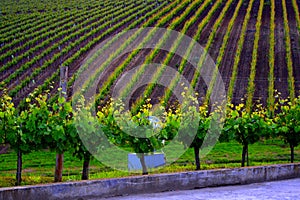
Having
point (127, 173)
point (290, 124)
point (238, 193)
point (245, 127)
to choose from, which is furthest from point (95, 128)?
point (290, 124)

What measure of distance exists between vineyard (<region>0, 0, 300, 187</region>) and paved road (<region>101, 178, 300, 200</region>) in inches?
85.7

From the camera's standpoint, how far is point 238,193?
829 centimetres

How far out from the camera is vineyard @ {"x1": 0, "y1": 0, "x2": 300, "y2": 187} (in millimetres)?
22203

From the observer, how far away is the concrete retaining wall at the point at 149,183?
727cm

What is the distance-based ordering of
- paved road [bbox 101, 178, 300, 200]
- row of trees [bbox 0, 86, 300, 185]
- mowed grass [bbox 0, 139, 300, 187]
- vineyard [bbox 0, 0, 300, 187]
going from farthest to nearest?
1. vineyard [bbox 0, 0, 300, 187]
2. mowed grass [bbox 0, 139, 300, 187]
3. row of trees [bbox 0, 86, 300, 185]
4. paved road [bbox 101, 178, 300, 200]

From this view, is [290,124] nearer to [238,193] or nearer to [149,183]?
[238,193]

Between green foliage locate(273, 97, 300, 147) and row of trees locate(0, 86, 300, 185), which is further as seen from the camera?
green foliage locate(273, 97, 300, 147)

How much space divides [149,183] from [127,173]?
3.93 metres

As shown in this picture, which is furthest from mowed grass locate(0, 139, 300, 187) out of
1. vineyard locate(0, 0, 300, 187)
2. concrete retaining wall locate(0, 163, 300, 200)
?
concrete retaining wall locate(0, 163, 300, 200)

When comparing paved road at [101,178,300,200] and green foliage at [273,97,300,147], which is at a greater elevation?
green foliage at [273,97,300,147]

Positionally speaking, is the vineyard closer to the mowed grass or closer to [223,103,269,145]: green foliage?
Result: [223,103,269,145]: green foliage

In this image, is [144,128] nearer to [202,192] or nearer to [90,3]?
[202,192]

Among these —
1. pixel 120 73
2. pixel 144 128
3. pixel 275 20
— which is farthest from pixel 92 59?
pixel 144 128

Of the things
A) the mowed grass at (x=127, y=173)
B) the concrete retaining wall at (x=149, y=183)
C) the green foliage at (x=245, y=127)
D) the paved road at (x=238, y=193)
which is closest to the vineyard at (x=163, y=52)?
the green foliage at (x=245, y=127)
